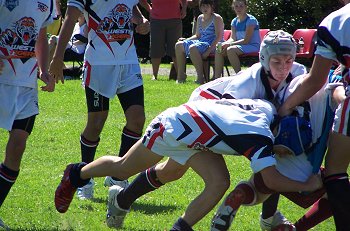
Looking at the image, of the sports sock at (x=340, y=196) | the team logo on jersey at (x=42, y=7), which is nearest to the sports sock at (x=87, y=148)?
the team logo on jersey at (x=42, y=7)

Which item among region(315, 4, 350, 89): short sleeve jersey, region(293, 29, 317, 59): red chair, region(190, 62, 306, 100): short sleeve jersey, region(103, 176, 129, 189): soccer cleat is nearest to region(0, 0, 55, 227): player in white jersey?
region(103, 176, 129, 189): soccer cleat

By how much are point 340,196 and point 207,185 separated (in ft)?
2.68

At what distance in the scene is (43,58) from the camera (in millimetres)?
6730

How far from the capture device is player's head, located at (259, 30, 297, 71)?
566cm

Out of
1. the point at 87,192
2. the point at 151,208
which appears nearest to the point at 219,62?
the point at 87,192

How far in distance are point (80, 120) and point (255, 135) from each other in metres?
6.88

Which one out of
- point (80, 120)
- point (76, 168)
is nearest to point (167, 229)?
point (76, 168)

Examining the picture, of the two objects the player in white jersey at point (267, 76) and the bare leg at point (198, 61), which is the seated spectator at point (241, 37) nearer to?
the bare leg at point (198, 61)

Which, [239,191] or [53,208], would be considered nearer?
[239,191]

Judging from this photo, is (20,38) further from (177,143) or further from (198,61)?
(198,61)

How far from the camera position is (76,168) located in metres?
6.30

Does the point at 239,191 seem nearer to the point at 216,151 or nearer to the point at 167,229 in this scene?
the point at 216,151

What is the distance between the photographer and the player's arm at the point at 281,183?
5289mm

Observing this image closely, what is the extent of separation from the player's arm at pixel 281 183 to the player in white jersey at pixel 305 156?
7 centimetres
